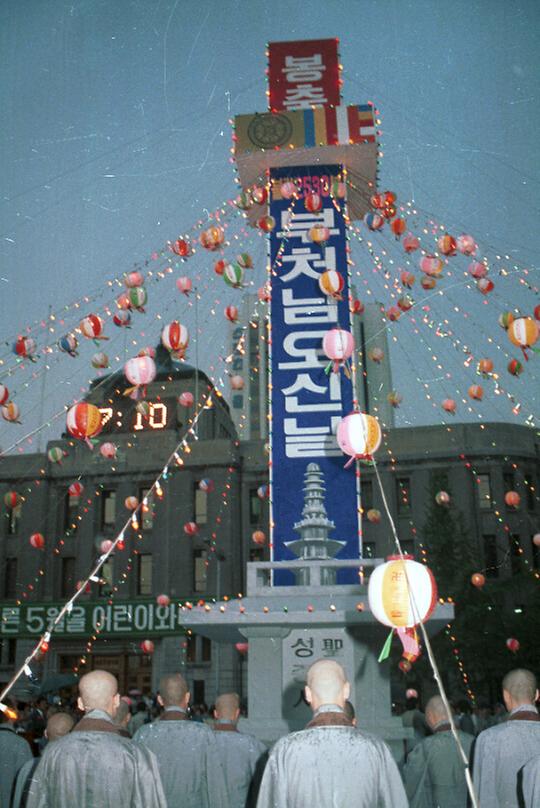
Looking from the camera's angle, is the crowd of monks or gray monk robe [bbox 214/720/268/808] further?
gray monk robe [bbox 214/720/268/808]

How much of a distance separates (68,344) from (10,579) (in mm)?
22369

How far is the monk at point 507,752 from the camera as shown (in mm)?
5344

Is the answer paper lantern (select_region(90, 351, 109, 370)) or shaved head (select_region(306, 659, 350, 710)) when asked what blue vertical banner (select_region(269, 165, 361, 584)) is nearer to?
paper lantern (select_region(90, 351, 109, 370))

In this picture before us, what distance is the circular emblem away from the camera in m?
20.5

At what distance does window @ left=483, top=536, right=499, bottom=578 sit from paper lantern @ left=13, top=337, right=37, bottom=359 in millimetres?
22803

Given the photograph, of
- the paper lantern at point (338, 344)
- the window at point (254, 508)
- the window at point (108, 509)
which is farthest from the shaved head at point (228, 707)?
the window at point (108, 509)

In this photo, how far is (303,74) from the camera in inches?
843

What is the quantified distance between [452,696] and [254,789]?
25357 millimetres

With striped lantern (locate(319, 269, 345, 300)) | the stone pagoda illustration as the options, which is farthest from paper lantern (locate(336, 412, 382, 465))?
striped lantern (locate(319, 269, 345, 300))

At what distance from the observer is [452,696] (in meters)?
30.1

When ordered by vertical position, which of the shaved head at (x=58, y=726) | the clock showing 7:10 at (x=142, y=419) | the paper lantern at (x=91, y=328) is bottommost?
the shaved head at (x=58, y=726)

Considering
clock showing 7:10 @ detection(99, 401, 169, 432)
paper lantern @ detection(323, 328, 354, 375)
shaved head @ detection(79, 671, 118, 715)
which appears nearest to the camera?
shaved head @ detection(79, 671, 118, 715)

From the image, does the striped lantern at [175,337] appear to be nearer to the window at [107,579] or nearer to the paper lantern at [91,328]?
the paper lantern at [91,328]

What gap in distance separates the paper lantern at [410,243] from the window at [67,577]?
23378 millimetres
